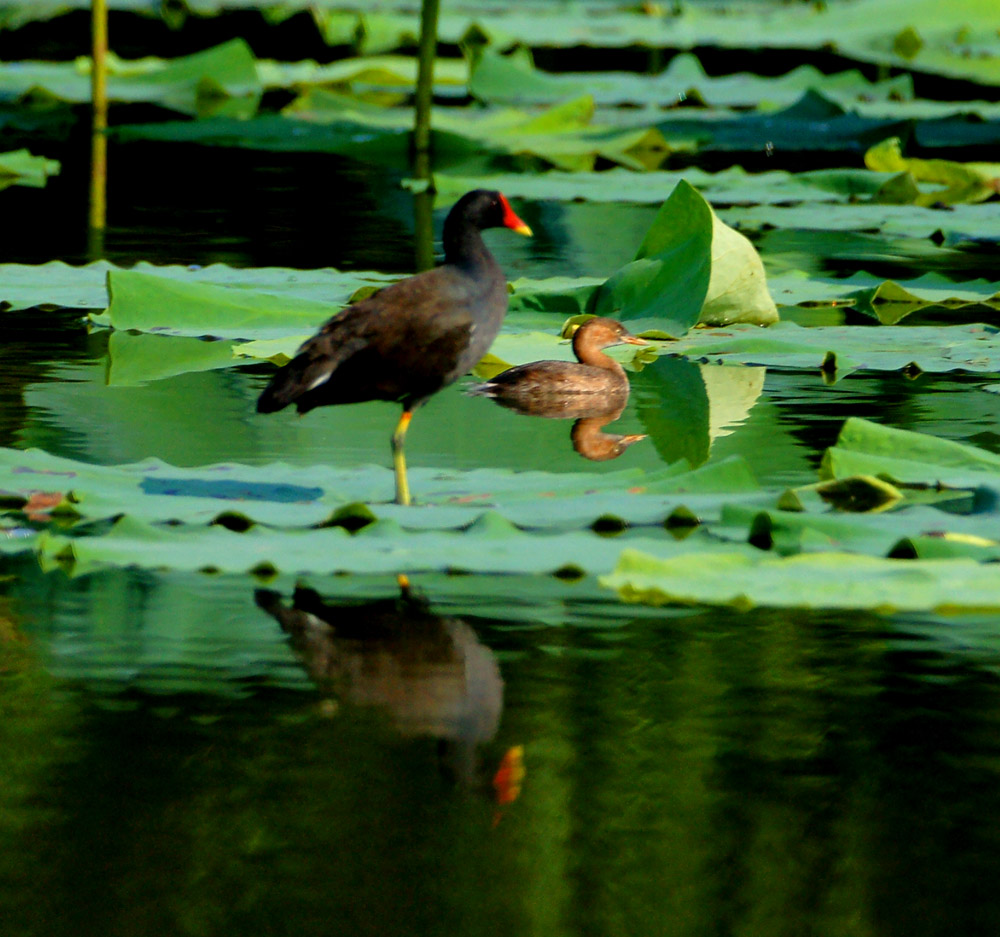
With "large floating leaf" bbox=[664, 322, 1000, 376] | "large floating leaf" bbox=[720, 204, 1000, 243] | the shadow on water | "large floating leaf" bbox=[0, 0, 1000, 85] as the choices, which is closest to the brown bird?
"large floating leaf" bbox=[664, 322, 1000, 376]

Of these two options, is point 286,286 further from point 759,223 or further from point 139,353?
point 759,223

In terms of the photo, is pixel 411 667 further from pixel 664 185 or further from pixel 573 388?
pixel 664 185

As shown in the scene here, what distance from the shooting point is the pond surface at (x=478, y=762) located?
7.70 ft

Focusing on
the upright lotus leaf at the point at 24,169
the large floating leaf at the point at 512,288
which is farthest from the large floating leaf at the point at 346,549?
the upright lotus leaf at the point at 24,169

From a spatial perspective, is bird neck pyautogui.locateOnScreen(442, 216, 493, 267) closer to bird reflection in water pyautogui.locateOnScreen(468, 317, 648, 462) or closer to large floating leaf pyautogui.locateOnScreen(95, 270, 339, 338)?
bird reflection in water pyautogui.locateOnScreen(468, 317, 648, 462)

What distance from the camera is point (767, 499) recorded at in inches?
146

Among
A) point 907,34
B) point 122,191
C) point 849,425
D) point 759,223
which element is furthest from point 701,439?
point 907,34

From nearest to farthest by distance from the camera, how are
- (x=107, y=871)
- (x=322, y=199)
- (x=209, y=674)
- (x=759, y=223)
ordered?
(x=107, y=871)
(x=209, y=674)
(x=759, y=223)
(x=322, y=199)

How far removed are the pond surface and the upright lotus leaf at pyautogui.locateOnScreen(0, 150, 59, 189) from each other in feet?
22.0

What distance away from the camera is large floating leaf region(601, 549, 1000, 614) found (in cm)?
312

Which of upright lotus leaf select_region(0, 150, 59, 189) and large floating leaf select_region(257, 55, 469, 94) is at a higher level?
large floating leaf select_region(257, 55, 469, 94)

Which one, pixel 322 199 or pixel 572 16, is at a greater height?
pixel 572 16

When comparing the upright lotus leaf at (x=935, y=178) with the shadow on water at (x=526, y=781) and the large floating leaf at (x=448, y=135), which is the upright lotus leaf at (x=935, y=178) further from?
the shadow on water at (x=526, y=781)

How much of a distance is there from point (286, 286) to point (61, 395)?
148 cm
